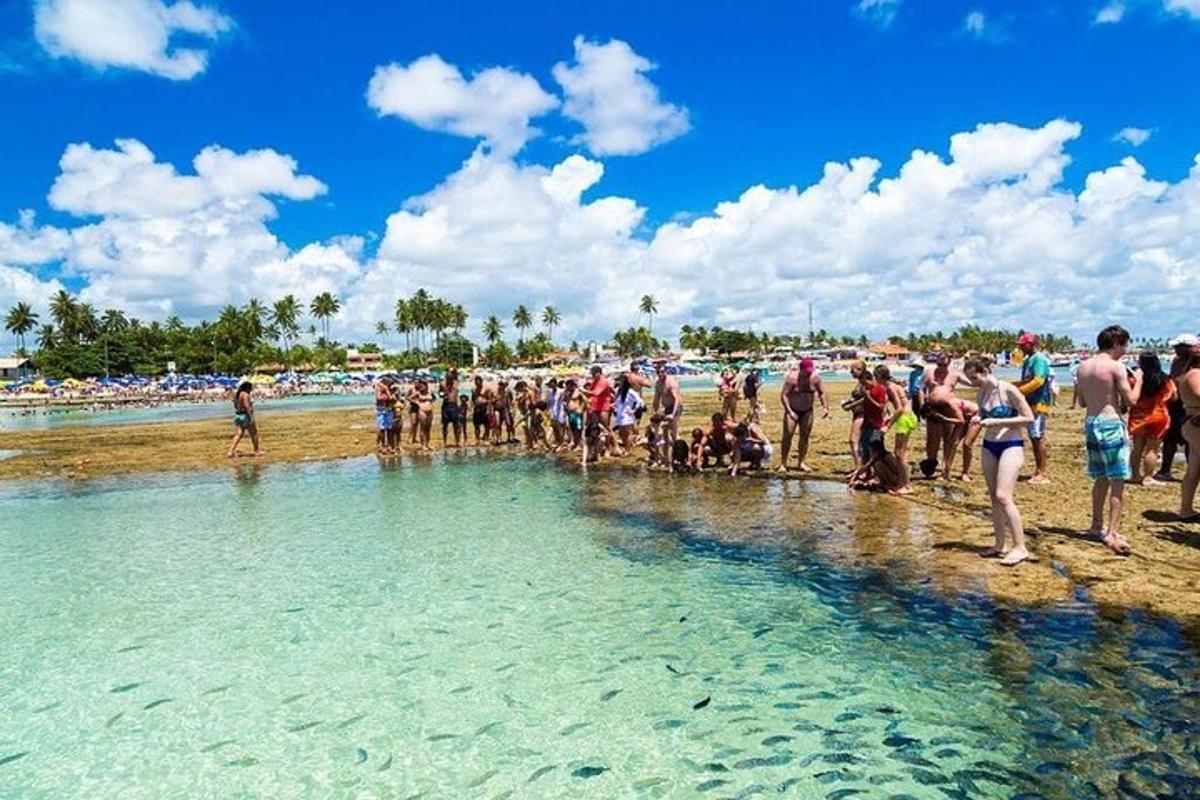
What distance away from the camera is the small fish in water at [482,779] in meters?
4.77

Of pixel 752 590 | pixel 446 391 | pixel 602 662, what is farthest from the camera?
pixel 446 391

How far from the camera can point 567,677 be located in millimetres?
6258

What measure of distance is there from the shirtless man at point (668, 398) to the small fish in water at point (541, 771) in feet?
38.8

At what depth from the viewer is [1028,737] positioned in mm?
4867

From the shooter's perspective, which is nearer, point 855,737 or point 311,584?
point 855,737

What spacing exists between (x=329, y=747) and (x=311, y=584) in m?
4.08

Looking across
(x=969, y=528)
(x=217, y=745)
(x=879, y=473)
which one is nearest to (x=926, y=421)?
(x=879, y=473)

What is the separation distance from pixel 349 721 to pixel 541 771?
1683 mm

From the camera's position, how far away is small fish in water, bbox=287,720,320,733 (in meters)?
5.56

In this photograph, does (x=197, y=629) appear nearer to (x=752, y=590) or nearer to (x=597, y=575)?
(x=597, y=575)

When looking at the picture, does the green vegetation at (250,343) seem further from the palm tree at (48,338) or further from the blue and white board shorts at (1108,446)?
the blue and white board shorts at (1108,446)

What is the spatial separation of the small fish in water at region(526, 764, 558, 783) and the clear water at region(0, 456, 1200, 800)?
25 mm

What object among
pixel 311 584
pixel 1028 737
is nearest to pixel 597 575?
pixel 311 584

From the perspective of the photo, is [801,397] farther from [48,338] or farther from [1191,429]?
[48,338]
